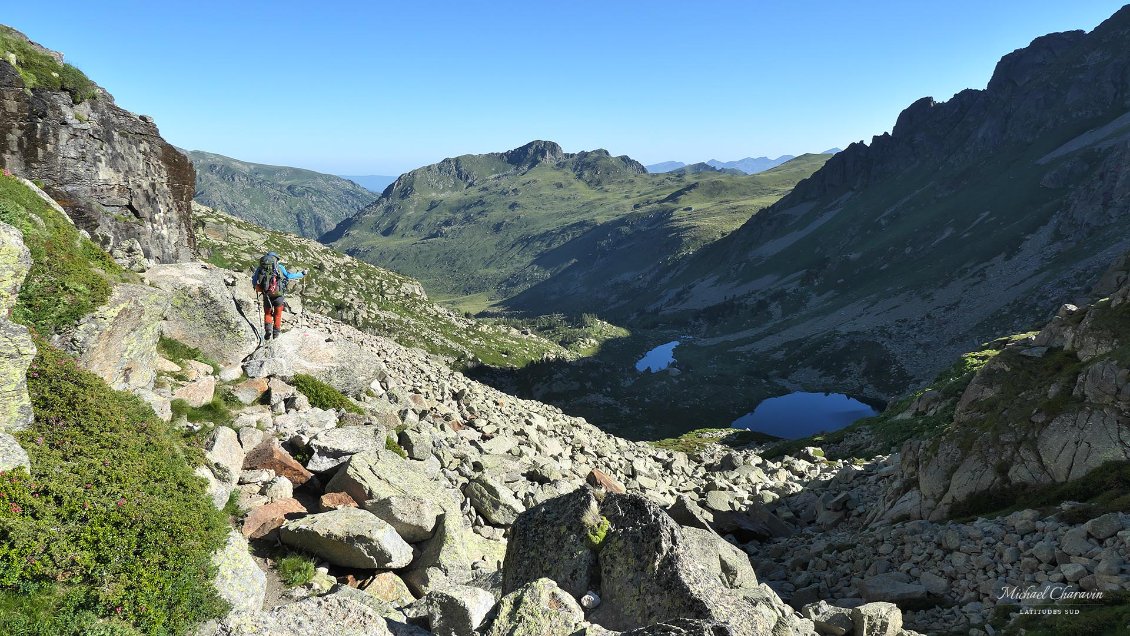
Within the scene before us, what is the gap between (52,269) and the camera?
15750 millimetres

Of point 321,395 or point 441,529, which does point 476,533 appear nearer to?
point 441,529

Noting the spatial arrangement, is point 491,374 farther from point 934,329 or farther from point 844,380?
point 934,329

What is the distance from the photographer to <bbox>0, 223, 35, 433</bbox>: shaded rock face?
11312mm

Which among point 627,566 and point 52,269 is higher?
point 52,269

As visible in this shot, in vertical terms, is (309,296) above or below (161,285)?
below

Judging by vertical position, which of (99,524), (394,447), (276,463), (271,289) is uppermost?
(271,289)

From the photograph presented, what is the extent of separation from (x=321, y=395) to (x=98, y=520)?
1217 centimetres

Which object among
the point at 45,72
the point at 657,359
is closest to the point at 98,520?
the point at 45,72

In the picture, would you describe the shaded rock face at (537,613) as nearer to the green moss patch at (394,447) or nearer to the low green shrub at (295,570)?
the low green shrub at (295,570)

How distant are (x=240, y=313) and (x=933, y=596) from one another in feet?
88.0

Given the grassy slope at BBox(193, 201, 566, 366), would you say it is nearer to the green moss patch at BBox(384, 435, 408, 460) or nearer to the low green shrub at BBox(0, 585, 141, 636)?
the green moss patch at BBox(384, 435, 408, 460)

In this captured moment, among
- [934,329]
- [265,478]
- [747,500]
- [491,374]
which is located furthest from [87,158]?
[934,329]

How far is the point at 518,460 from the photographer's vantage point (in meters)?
24.1

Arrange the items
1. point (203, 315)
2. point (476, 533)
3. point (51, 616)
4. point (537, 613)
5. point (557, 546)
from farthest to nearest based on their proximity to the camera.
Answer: point (203, 315)
point (476, 533)
point (557, 546)
point (51, 616)
point (537, 613)
